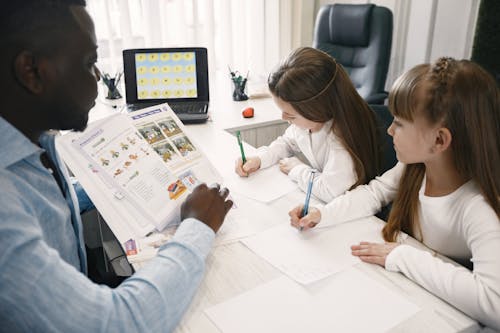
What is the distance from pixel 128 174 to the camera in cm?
110

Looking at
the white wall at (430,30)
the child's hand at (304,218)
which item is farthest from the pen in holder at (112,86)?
the white wall at (430,30)

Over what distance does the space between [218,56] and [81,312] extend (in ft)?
8.14

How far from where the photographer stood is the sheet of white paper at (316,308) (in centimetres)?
78

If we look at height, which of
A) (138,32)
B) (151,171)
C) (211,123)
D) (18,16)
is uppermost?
(18,16)

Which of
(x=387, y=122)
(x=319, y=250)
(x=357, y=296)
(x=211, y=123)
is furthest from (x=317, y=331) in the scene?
(x=211, y=123)

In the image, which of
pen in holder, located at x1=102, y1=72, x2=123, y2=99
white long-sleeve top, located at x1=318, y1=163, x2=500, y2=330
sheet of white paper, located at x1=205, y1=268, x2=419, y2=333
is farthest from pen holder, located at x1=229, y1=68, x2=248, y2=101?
sheet of white paper, located at x1=205, y1=268, x2=419, y2=333

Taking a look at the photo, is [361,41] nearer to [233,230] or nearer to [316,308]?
[233,230]

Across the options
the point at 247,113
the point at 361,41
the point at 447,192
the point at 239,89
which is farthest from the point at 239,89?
the point at 447,192

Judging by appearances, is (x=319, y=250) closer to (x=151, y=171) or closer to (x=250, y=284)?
(x=250, y=284)

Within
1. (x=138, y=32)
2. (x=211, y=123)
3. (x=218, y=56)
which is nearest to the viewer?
(x=211, y=123)

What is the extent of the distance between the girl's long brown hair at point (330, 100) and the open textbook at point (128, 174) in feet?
1.37

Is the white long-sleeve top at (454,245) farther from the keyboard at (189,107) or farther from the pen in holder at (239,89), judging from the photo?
the pen in holder at (239,89)

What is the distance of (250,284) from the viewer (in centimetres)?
90

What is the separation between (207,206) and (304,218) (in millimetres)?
252
